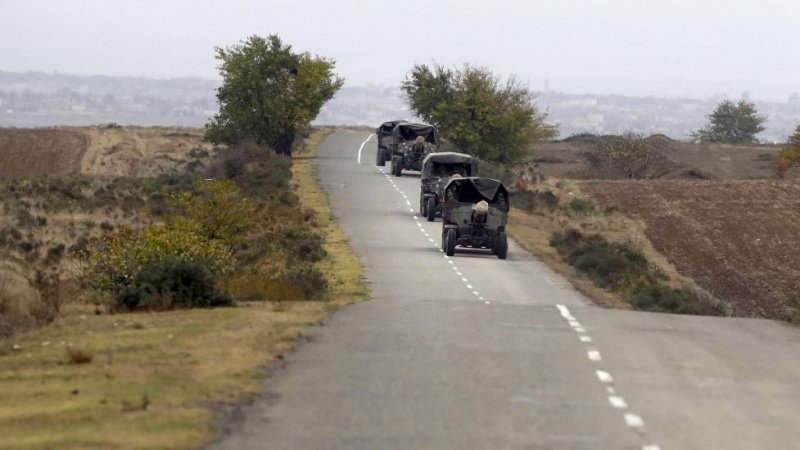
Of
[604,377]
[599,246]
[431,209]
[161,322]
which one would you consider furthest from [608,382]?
[431,209]

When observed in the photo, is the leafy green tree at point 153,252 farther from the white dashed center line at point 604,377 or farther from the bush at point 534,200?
the bush at point 534,200

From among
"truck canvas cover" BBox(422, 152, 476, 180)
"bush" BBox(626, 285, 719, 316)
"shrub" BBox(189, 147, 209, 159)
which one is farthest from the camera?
"shrub" BBox(189, 147, 209, 159)

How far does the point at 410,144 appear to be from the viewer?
6606 centimetres

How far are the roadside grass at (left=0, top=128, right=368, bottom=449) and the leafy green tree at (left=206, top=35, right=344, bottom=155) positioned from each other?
2249 inches

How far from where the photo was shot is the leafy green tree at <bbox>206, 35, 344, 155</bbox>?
78688 mm

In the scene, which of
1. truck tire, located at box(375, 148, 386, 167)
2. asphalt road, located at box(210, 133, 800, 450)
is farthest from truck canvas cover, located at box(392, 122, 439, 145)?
asphalt road, located at box(210, 133, 800, 450)

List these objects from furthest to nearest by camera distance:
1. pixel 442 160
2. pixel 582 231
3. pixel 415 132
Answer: pixel 415 132, pixel 582 231, pixel 442 160

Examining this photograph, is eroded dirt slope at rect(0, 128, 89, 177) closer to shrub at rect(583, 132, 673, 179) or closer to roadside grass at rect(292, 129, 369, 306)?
roadside grass at rect(292, 129, 369, 306)

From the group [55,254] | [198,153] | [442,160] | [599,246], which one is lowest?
[55,254]

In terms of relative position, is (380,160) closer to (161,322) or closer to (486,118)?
(486,118)

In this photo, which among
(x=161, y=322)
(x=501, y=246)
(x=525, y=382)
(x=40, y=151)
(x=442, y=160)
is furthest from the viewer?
(x=40, y=151)

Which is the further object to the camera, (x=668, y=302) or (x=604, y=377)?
(x=668, y=302)

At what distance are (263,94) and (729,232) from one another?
33699 millimetres

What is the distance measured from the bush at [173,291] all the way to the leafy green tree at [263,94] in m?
57.2
